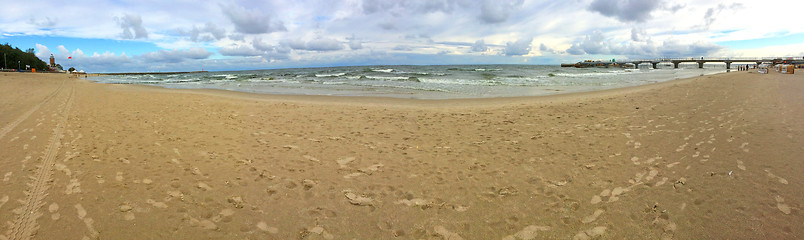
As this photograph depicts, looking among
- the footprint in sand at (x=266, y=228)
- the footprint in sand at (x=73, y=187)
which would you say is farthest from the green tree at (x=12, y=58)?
the footprint in sand at (x=266, y=228)

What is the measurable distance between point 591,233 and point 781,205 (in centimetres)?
241

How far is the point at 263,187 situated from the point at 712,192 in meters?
5.87

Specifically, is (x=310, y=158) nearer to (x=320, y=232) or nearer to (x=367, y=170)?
(x=367, y=170)

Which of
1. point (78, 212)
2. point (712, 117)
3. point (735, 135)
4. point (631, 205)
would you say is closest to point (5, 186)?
point (78, 212)

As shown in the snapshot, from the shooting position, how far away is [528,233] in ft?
11.8

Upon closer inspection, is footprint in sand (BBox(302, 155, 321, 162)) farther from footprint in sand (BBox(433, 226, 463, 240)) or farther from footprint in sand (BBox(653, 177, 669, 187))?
footprint in sand (BBox(653, 177, 669, 187))

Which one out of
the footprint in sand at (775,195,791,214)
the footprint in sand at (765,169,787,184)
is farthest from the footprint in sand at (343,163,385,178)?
the footprint in sand at (765,169,787,184)

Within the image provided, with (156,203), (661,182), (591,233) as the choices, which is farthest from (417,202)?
(661,182)

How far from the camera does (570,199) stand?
4316 millimetres

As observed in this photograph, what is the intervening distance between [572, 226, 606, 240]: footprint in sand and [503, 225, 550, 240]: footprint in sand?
0.30 meters

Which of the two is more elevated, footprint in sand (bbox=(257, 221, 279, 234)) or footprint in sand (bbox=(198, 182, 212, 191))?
footprint in sand (bbox=(198, 182, 212, 191))

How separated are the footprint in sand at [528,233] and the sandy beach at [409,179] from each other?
0.7 inches

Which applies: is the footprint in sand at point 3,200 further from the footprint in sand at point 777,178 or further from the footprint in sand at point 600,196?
the footprint in sand at point 777,178

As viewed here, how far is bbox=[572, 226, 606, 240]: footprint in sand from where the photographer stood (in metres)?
3.47
